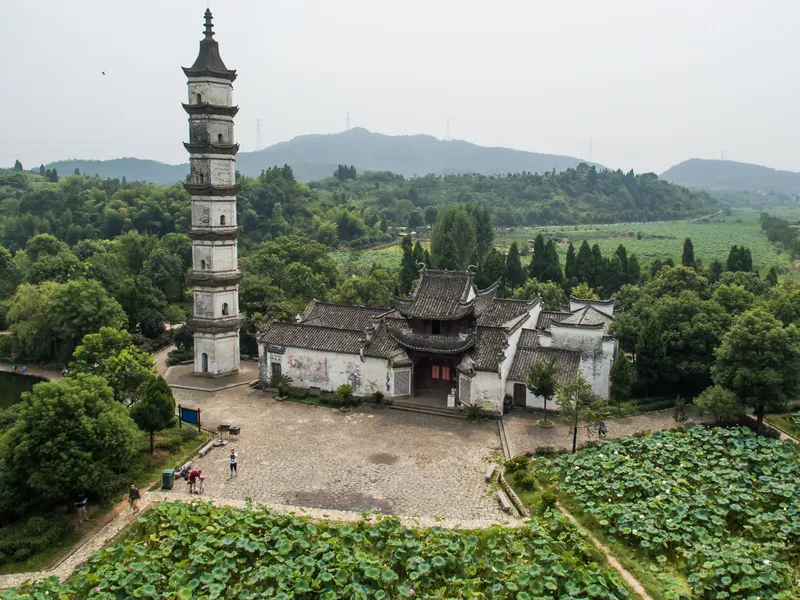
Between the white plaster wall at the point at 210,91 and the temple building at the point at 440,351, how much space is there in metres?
10.9

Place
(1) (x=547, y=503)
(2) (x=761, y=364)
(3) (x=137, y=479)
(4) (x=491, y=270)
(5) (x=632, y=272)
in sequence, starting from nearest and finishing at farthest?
1. (1) (x=547, y=503)
2. (3) (x=137, y=479)
3. (2) (x=761, y=364)
4. (4) (x=491, y=270)
5. (5) (x=632, y=272)

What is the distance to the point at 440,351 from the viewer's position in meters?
28.2

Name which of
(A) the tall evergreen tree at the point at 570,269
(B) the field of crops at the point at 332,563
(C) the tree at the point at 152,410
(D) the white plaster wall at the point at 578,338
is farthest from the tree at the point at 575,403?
(A) the tall evergreen tree at the point at 570,269

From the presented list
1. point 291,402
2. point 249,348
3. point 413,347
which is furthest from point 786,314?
point 249,348

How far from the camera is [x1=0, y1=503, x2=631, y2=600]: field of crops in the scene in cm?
1448

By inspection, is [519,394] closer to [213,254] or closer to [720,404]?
[720,404]

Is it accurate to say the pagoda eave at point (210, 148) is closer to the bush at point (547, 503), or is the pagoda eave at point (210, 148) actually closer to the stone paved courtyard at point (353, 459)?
the stone paved courtyard at point (353, 459)

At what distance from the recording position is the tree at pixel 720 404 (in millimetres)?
24156

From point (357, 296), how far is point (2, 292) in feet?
83.8

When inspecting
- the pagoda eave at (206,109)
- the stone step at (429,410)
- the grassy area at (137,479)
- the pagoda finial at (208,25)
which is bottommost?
the grassy area at (137,479)

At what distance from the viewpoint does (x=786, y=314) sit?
31.4 m

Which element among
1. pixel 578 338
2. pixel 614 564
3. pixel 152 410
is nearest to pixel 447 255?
pixel 578 338

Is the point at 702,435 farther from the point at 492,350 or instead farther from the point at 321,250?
the point at 321,250

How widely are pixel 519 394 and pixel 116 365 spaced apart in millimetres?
15749
